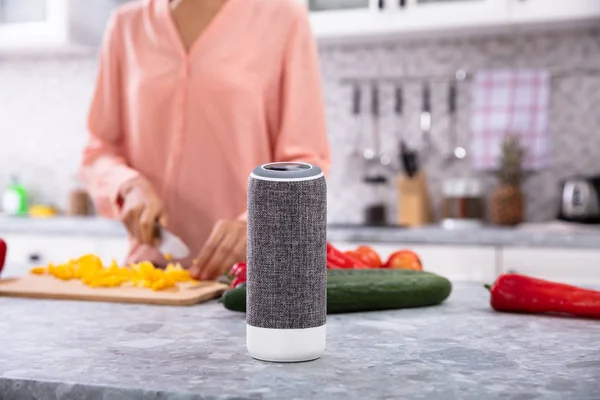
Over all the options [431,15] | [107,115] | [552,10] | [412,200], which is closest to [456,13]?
[431,15]

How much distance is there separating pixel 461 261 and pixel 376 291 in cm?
162

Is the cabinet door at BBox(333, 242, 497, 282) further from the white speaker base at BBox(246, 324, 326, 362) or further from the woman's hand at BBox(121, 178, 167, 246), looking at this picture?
the white speaker base at BBox(246, 324, 326, 362)

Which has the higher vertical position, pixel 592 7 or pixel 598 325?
pixel 592 7

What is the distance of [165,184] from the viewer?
1783 millimetres

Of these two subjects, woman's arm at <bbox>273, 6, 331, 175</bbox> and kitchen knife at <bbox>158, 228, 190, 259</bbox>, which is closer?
kitchen knife at <bbox>158, 228, 190, 259</bbox>

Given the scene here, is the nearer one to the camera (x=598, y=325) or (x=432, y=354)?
(x=432, y=354)

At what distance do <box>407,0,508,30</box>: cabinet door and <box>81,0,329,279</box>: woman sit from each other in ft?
4.45

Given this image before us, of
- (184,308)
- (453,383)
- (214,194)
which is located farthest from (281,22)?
(453,383)

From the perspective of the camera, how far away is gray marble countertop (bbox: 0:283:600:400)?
2.16 ft

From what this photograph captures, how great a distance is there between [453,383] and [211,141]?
3.81 ft

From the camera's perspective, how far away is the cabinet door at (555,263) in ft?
8.32

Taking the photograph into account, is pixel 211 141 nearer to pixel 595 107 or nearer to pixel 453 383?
pixel 453 383

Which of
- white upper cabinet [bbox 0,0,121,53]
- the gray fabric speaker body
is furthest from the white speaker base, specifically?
white upper cabinet [bbox 0,0,121,53]

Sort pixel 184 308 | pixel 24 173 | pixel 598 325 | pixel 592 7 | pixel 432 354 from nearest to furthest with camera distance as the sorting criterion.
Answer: pixel 432 354, pixel 598 325, pixel 184 308, pixel 592 7, pixel 24 173
